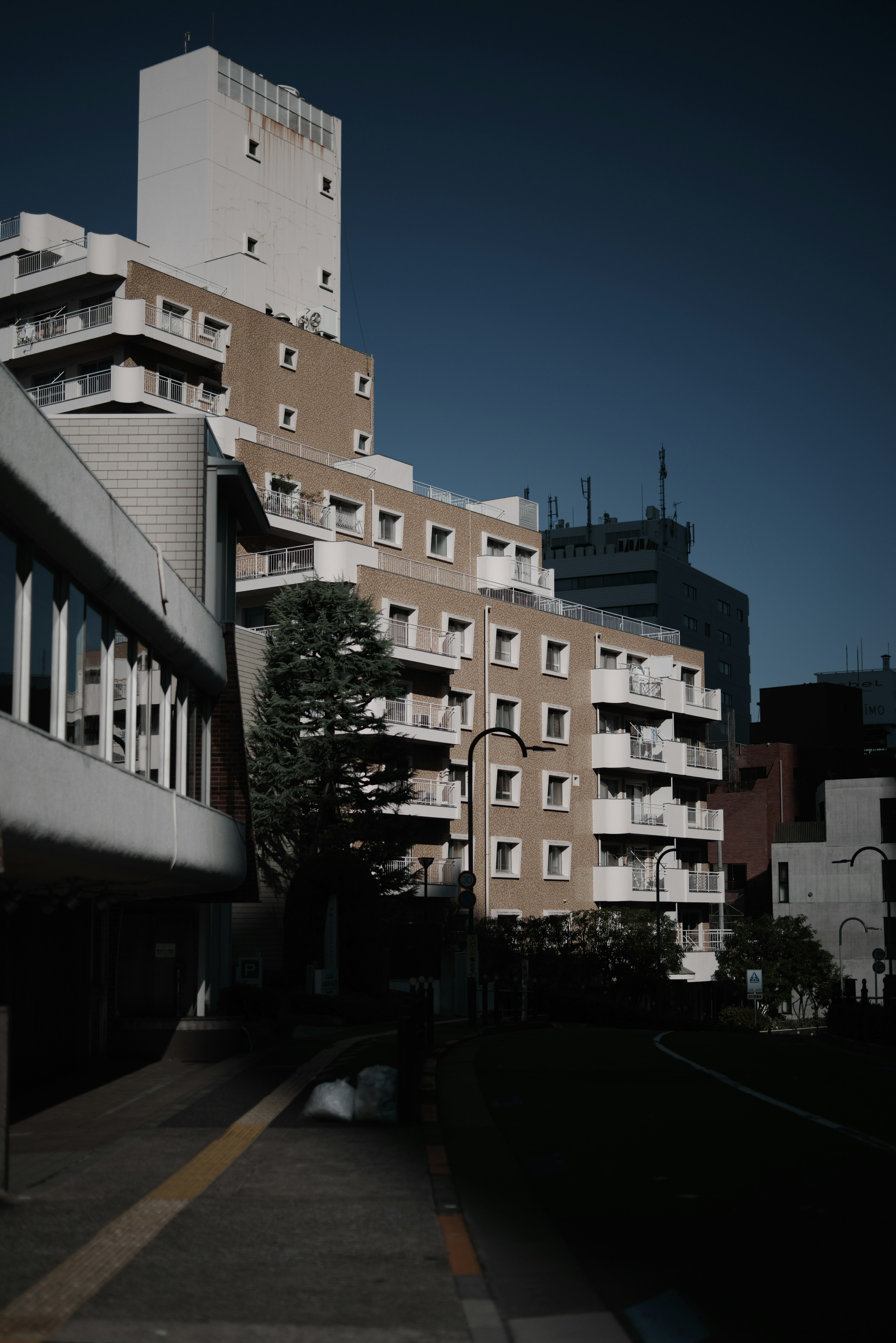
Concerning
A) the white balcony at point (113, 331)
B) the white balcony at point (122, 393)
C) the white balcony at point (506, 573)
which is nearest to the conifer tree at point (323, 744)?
the white balcony at point (122, 393)

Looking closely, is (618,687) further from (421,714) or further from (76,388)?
(76,388)

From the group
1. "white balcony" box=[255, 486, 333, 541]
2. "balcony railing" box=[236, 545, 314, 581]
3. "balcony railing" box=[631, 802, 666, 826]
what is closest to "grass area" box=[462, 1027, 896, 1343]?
"balcony railing" box=[236, 545, 314, 581]

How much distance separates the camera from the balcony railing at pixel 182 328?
51.3 meters

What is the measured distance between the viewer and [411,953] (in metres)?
50.2

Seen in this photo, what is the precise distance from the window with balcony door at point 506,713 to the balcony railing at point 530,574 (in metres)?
5.89

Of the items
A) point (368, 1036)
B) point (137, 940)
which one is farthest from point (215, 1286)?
point (368, 1036)

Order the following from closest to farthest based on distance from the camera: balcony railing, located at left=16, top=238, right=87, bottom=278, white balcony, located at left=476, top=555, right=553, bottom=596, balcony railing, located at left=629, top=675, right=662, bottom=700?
balcony railing, located at left=16, top=238, right=87, bottom=278, white balcony, located at left=476, top=555, right=553, bottom=596, balcony railing, located at left=629, top=675, right=662, bottom=700

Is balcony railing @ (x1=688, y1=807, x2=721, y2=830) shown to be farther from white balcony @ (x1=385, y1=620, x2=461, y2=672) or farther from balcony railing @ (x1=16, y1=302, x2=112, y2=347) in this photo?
balcony railing @ (x1=16, y1=302, x2=112, y2=347)

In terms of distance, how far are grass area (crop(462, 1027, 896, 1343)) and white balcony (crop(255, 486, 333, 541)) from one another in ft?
108

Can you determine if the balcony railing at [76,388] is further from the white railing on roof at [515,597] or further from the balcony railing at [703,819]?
the balcony railing at [703,819]

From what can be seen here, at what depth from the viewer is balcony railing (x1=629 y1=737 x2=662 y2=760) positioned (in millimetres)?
62344

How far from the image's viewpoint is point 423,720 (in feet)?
165

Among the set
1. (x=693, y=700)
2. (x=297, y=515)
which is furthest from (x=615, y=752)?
(x=297, y=515)

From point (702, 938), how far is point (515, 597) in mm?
17332
